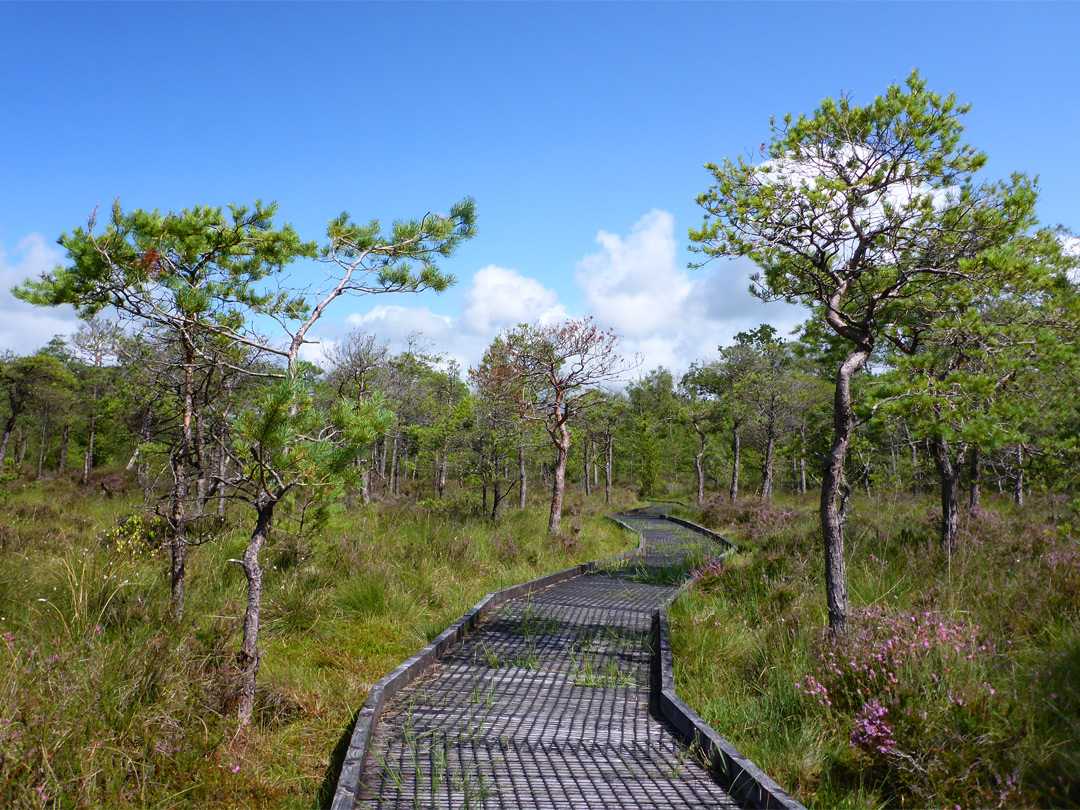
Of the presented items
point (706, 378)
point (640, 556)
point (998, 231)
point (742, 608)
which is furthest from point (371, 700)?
point (706, 378)

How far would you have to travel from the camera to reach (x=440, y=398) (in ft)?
110

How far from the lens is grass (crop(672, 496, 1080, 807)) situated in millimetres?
3246

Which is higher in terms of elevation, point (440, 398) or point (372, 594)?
point (440, 398)

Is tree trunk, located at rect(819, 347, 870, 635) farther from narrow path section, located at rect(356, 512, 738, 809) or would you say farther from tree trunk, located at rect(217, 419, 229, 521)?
tree trunk, located at rect(217, 419, 229, 521)

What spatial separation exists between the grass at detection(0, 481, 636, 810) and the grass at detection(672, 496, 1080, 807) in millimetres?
2137

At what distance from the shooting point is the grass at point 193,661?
10.5 feet

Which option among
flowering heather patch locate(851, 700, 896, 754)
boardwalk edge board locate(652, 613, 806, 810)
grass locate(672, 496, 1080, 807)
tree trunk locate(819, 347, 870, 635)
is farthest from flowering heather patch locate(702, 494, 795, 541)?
flowering heather patch locate(851, 700, 896, 754)

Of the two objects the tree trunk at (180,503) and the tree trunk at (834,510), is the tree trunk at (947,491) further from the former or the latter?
the tree trunk at (180,503)

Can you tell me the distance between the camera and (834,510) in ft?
17.5

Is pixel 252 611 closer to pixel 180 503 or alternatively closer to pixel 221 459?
pixel 180 503

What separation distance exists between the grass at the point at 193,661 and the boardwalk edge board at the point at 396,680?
25 centimetres

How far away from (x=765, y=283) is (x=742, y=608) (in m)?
3.98

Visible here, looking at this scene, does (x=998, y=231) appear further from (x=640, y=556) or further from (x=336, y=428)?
(x=640, y=556)

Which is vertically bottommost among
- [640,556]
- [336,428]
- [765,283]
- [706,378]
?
[640,556]
